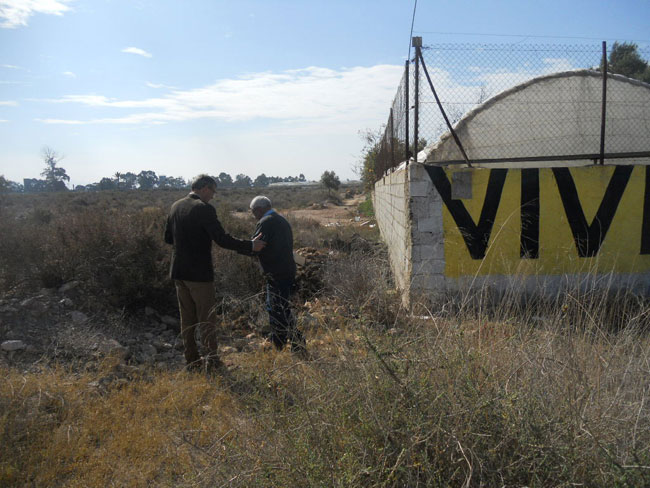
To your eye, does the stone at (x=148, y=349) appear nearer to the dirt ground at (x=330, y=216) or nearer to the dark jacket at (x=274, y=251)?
the dark jacket at (x=274, y=251)

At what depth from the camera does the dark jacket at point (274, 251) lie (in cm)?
471

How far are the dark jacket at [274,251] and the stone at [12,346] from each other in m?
2.70

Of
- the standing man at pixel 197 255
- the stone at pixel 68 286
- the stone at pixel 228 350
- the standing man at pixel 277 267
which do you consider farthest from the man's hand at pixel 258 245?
the stone at pixel 68 286

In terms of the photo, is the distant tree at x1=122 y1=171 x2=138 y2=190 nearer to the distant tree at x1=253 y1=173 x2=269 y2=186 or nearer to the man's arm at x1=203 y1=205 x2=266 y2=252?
the distant tree at x1=253 y1=173 x2=269 y2=186

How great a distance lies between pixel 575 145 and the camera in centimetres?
732

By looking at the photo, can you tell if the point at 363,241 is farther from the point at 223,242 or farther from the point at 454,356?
the point at 454,356

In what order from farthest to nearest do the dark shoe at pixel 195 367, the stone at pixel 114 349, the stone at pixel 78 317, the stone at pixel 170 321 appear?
1. the stone at pixel 170 321
2. the stone at pixel 78 317
3. the stone at pixel 114 349
4. the dark shoe at pixel 195 367

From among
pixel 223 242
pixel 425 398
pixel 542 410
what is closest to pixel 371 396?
pixel 425 398

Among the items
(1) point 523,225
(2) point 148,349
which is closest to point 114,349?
(2) point 148,349

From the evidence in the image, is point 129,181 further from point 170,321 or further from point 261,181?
point 170,321

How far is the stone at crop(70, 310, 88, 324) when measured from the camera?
558cm

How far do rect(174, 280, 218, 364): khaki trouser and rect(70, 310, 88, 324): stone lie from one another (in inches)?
73.7

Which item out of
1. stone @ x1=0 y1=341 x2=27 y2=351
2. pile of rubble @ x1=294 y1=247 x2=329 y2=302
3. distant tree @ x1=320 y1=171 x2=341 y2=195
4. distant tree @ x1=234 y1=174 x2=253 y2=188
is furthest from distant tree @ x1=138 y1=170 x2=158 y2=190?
stone @ x1=0 y1=341 x2=27 y2=351

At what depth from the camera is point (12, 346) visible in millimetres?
4777
